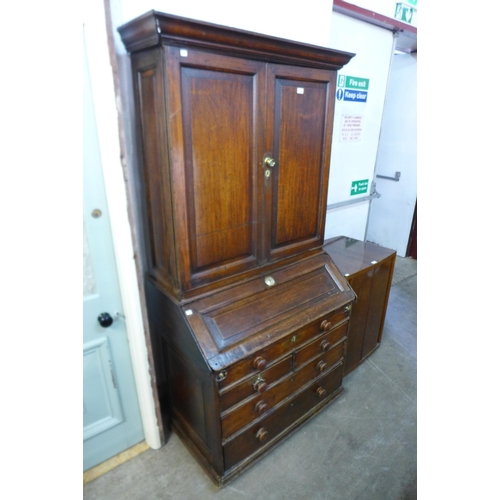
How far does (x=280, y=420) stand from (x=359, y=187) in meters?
1.95

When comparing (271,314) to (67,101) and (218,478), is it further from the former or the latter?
(67,101)

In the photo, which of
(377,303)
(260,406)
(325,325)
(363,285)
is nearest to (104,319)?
(260,406)

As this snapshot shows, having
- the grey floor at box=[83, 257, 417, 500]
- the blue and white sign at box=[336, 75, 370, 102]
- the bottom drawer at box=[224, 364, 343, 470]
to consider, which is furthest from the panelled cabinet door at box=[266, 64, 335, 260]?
the grey floor at box=[83, 257, 417, 500]

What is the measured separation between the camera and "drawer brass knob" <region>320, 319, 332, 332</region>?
168 cm

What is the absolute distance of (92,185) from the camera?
1.33 meters

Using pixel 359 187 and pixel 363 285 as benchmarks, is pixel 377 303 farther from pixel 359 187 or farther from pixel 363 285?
pixel 359 187

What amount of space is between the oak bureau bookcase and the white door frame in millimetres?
104

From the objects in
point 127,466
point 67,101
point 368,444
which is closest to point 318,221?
point 368,444

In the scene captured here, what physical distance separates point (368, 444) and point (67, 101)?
6.80 feet

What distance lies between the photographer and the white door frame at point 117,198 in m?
1.16

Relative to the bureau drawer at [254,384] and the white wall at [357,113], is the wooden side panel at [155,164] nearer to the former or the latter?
the bureau drawer at [254,384]

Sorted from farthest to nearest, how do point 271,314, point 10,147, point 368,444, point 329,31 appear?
1. point 329,31
2. point 368,444
3. point 271,314
4. point 10,147

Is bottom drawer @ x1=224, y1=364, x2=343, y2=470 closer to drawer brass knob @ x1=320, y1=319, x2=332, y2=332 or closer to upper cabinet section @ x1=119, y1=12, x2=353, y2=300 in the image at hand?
drawer brass knob @ x1=320, y1=319, x2=332, y2=332

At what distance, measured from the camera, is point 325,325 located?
169cm
